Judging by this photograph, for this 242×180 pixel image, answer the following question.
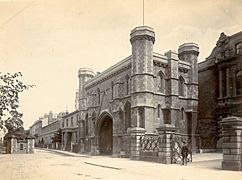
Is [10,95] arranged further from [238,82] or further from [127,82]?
[238,82]

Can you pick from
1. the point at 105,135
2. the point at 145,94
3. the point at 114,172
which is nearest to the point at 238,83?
the point at 145,94

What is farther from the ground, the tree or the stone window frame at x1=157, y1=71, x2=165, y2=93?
the stone window frame at x1=157, y1=71, x2=165, y2=93

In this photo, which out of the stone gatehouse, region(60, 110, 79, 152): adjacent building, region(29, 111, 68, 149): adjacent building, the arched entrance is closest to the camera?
the stone gatehouse

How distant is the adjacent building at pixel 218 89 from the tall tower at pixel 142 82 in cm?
252

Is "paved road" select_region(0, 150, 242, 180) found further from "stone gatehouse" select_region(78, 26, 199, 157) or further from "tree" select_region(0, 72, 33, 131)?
"stone gatehouse" select_region(78, 26, 199, 157)

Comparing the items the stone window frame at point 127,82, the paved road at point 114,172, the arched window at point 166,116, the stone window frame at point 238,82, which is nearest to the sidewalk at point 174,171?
the paved road at point 114,172

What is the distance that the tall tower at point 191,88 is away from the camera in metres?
13.1

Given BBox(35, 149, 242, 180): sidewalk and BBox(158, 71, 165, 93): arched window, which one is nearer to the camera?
BBox(35, 149, 242, 180): sidewalk

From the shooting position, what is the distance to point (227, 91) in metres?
12.2

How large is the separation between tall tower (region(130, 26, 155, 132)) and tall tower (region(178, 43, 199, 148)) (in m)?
1.97

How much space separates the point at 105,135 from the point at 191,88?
4970 millimetres

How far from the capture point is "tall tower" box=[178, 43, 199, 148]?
13070 mm

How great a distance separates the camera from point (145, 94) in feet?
37.5

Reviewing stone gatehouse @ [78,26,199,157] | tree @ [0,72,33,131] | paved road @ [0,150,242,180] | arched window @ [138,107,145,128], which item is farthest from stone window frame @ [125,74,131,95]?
tree @ [0,72,33,131]
